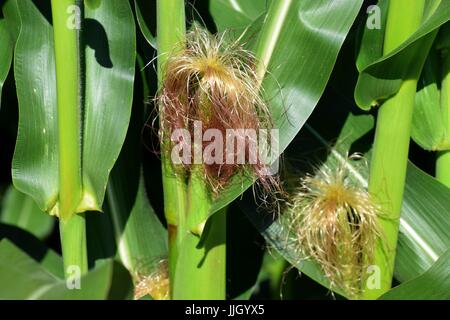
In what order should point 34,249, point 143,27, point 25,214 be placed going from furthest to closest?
1. point 25,214
2. point 34,249
3. point 143,27

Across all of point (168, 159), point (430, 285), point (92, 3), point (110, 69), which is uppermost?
point (92, 3)

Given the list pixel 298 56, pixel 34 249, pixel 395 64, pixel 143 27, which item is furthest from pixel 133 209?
pixel 395 64

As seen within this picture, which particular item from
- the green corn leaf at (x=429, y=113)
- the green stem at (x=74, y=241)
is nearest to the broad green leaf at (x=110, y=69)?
the green stem at (x=74, y=241)

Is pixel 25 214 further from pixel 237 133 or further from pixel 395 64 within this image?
pixel 395 64

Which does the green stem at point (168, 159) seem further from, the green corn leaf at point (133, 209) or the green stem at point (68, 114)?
the green corn leaf at point (133, 209)

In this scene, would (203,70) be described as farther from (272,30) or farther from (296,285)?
(296,285)
